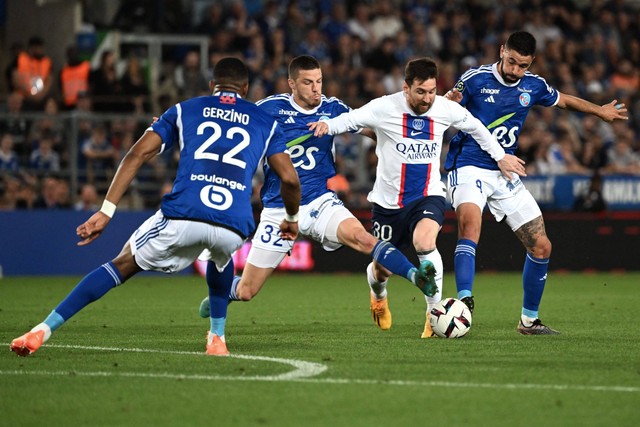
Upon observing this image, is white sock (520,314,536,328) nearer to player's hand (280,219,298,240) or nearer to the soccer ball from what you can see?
the soccer ball

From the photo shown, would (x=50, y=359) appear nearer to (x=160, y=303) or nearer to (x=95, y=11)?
(x=160, y=303)

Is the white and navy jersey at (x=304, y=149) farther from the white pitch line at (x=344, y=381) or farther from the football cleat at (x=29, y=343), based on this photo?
the white pitch line at (x=344, y=381)

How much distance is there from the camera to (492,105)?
10945 mm

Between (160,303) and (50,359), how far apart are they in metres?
6.03

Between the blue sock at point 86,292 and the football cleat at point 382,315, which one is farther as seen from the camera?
the football cleat at point 382,315

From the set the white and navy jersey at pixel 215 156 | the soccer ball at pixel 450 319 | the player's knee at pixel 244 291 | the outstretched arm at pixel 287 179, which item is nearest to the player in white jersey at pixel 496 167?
the soccer ball at pixel 450 319

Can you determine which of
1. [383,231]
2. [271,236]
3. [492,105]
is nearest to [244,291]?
[271,236]

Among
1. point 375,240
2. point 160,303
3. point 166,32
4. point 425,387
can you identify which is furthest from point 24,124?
point 425,387

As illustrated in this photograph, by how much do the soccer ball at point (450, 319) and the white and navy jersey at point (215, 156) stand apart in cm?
206

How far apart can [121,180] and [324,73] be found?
1480 cm

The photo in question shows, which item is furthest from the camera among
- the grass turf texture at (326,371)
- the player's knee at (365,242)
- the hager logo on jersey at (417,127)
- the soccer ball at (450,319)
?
the hager logo on jersey at (417,127)

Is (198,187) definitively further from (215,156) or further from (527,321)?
(527,321)

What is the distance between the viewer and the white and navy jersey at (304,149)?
35.1 ft

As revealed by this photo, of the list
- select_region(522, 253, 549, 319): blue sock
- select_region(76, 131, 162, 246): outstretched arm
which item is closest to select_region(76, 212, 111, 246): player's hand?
select_region(76, 131, 162, 246): outstretched arm
